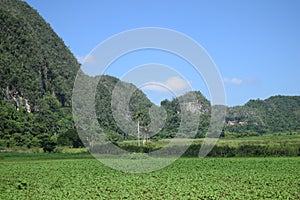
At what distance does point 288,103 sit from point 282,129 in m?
13.9

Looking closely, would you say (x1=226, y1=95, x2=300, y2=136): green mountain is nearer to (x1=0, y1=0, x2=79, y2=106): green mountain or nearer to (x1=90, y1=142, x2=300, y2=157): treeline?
(x1=0, y1=0, x2=79, y2=106): green mountain

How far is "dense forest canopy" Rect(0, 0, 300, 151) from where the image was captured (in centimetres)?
5031

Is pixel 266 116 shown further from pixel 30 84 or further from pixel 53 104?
pixel 30 84

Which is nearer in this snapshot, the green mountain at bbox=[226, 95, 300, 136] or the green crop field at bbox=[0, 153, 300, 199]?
the green crop field at bbox=[0, 153, 300, 199]

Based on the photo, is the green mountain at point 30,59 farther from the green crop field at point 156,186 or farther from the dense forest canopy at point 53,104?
the green crop field at point 156,186

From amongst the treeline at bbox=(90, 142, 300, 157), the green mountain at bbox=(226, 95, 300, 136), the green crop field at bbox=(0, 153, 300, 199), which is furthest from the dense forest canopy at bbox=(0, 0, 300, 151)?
the green crop field at bbox=(0, 153, 300, 199)

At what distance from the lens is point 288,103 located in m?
90.6

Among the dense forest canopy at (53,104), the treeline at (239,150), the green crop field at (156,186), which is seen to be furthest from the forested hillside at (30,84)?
the green crop field at (156,186)

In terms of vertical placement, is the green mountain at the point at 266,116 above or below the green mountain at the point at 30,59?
below

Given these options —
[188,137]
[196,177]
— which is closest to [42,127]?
[188,137]

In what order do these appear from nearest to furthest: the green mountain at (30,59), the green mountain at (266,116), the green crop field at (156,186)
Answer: the green crop field at (156,186) < the green mountain at (30,59) < the green mountain at (266,116)

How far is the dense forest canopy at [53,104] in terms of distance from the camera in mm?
50312

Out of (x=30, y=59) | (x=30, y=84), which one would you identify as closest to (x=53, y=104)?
(x=30, y=84)

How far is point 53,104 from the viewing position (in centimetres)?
6719
